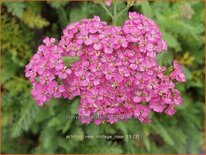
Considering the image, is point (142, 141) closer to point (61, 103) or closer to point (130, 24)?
point (61, 103)

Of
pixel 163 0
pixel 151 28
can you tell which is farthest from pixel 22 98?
pixel 151 28

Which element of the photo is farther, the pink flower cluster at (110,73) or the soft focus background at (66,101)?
the soft focus background at (66,101)

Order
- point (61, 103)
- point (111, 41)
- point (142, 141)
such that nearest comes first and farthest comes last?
point (111, 41) < point (61, 103) < point (142, 141)

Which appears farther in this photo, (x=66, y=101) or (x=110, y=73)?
(x=66, y=101)

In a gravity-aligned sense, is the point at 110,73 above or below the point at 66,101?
below
